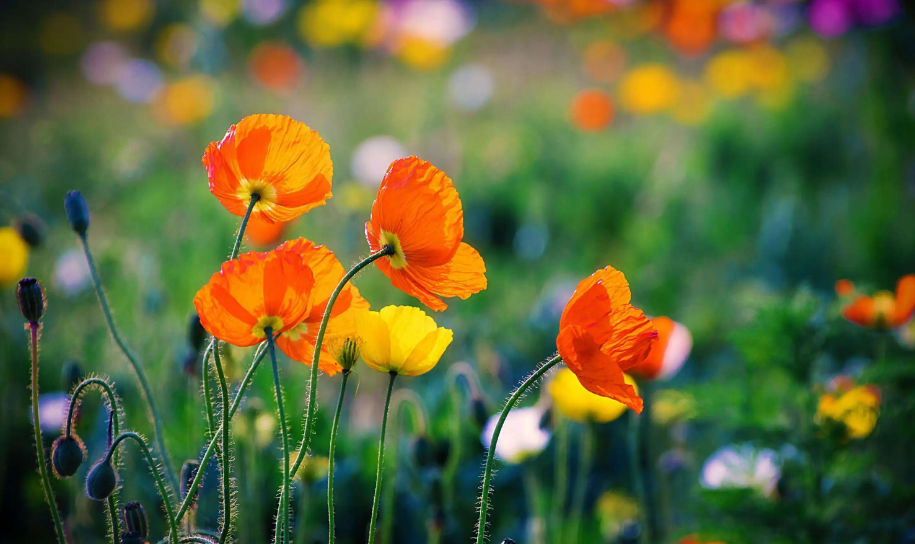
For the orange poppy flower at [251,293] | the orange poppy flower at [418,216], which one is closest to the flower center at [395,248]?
the orange poppy flower at [418,216]

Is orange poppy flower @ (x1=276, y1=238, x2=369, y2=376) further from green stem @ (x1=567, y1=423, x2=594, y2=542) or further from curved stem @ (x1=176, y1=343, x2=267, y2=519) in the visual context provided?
green stem @ (x1=567, y1=423, x2=594, y2=542)

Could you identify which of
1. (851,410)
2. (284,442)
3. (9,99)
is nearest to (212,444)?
(284,442)

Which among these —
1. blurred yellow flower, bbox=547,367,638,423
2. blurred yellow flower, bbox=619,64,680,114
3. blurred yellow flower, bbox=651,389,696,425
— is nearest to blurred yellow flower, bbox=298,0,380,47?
blurred yellow flower, bbox=619,64,680,114

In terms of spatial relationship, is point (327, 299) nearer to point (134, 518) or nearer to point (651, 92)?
point (134, 518)

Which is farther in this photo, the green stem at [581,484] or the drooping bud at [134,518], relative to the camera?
the green stem at [581,484]

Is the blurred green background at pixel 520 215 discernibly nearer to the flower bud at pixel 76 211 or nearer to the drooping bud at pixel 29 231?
the drooping bud at pixel 29 231
